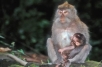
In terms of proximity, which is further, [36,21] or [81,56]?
[36,21]

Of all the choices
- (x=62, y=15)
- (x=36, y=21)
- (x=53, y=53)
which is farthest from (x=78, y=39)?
(x=36, y=21)

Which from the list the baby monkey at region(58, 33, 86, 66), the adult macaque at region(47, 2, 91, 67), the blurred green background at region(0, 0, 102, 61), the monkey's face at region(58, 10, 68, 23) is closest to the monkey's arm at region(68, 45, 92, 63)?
the adult macaque at region(47, 2, 91, 67)

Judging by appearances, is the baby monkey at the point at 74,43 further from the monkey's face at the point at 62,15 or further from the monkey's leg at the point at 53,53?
the monkey's leg at the point at 53,53

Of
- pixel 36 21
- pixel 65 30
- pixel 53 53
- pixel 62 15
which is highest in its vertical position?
pixel 36 21

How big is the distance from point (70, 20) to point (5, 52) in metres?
1.37

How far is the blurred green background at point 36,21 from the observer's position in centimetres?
1374

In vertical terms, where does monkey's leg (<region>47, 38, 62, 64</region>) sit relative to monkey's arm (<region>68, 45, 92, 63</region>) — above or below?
above

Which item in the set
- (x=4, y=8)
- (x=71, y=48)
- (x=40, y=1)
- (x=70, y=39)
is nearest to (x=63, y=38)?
(x=70, y=39)

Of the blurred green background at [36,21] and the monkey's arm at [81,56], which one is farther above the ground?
the blurred green background at [36,21]

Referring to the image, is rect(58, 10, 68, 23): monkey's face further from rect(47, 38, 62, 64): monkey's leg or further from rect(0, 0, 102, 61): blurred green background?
rect(0, 0, 102, 61): blurred green background

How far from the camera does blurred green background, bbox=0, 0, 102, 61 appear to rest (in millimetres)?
13742

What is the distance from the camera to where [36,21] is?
45.1ft

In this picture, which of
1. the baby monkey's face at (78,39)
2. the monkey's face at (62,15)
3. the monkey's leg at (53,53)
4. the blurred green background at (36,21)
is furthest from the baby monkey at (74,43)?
the blurred green background at (36,21)

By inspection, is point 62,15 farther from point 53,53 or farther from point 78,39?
point 78,39
